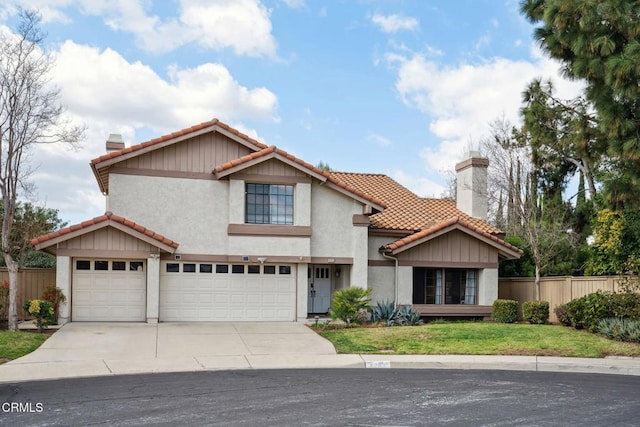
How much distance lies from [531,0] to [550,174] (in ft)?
74.7

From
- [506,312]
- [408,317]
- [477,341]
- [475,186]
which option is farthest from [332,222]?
[477,341]

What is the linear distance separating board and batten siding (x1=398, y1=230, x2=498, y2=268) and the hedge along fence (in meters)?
2.07

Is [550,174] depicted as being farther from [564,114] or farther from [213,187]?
[213,187]

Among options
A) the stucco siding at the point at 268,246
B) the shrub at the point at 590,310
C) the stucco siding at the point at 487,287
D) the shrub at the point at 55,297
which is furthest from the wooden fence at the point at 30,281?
the shrub at the point at 590,310

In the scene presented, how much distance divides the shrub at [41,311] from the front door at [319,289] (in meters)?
9.56

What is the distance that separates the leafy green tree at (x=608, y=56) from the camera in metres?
16.4

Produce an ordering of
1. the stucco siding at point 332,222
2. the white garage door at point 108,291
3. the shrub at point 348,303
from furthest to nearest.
A: the stucco siding at point 332,222, the white garage door at point 108,291, the shrub at point 348,303

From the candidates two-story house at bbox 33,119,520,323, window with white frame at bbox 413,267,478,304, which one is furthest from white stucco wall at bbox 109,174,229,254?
window with white frame at bbox 413,267,478,304

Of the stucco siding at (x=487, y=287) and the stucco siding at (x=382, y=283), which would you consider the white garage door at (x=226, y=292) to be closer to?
the stucco siding at (x=382, y=283)

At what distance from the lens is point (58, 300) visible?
20.9m

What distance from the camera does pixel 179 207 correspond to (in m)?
23.0

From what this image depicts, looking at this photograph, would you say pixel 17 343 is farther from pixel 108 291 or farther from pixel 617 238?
pixel 617 238

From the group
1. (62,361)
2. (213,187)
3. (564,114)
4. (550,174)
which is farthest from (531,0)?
(550,174)

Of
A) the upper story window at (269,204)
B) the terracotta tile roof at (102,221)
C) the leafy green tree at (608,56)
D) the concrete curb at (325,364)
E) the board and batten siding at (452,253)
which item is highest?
the leafy green tree at (608,56)
